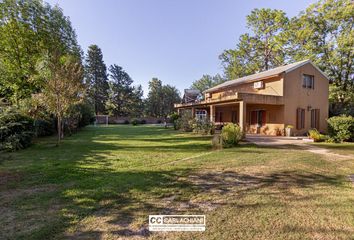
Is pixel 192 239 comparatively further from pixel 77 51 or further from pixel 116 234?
pixel 77 51

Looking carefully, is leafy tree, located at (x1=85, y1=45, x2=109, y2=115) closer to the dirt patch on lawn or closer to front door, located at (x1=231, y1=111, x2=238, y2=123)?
front door, located at (x1=231, y1=111, x2=238, y2=123)

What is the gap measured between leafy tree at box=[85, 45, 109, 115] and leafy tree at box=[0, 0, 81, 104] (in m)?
32.8

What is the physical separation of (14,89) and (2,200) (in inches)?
710


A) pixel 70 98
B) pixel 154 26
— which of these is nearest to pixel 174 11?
pixel 154 26

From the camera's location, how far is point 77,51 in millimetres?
21391

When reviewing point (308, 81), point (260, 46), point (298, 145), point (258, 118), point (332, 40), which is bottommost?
point (298, 145)

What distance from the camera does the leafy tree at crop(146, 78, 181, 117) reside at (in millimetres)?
56750

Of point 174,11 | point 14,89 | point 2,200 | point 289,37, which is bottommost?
point 2,200

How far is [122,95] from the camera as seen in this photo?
55250 mm

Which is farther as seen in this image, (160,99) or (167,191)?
(160,99)

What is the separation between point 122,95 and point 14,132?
150ft

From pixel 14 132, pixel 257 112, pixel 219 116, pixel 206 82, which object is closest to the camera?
pixel 14 132

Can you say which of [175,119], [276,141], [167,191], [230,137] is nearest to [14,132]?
[167,191]

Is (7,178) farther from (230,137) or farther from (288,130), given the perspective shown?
(288,130)
